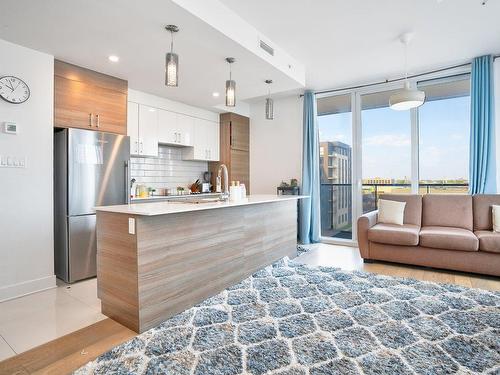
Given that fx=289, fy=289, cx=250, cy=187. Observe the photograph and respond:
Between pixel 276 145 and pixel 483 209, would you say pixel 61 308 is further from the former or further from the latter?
pixel 483 209

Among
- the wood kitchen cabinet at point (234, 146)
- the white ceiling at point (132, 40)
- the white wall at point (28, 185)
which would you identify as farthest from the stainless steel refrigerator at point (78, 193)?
the wood kitchen cabinet at point (234, 146)

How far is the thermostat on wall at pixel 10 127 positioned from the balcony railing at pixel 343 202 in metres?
4.71

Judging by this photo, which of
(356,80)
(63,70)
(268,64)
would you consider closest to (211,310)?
(268,64)

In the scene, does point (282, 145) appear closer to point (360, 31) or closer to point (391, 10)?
point (360, 31)

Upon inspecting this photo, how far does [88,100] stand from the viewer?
11.8 ft

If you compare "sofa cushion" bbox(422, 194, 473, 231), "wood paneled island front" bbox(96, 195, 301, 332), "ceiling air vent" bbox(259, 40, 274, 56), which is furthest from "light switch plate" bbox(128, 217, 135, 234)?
"sofa cushion" bbox(422, 194, 473, 231)

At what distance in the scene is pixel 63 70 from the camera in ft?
11.0

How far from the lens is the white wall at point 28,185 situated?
2.90m

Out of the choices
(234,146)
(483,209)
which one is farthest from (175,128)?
(483,209)

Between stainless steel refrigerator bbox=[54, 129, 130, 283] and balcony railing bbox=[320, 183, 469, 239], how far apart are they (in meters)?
3.86

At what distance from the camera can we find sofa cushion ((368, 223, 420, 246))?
12.2 ft

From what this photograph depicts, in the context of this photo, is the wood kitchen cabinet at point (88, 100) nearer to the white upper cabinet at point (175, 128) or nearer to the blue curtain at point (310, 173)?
the white upper cabinet at point (175, 128)

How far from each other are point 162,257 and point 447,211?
3961mm

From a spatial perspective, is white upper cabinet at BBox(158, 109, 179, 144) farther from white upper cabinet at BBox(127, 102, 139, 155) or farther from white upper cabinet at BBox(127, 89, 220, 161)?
white upper cabinet at BBox(127, 102, 139, 155)
